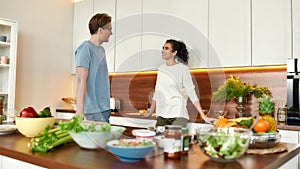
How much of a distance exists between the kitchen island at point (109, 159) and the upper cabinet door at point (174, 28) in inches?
71.4

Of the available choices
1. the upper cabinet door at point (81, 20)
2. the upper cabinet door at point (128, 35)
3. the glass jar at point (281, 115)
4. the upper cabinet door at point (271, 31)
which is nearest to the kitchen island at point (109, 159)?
the glass jar at point (281, 115)

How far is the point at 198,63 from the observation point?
3008 mm

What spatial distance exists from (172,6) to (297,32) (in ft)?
4.35

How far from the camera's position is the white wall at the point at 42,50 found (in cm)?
366

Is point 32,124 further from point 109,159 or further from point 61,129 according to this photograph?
point 109,159

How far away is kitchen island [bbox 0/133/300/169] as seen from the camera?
992 mm

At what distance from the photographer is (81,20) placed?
13.7 ft

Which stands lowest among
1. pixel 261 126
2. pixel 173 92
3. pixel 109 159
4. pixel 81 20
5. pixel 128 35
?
pixel 109 159

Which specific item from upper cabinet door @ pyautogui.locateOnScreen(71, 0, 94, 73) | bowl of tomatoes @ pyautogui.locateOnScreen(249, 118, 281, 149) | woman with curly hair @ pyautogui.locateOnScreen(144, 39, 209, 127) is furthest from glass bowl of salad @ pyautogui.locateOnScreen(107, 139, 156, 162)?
upper cabinet door @ pyautogui.locateOnScreen(71, 0, 94, 73)

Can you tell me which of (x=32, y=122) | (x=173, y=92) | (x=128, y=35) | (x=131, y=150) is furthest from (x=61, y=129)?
(x=128, y=35)

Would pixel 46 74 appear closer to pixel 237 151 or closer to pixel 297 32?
pixel 297 32

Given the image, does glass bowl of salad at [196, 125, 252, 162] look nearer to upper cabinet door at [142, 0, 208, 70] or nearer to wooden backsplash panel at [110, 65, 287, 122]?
wooden backsplash panel at [110, 65, 287, 122]

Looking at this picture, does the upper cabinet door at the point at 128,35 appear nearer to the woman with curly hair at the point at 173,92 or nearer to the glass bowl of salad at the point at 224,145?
the woman with curly hair at the point at 173,92

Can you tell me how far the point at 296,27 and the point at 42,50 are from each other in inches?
119
